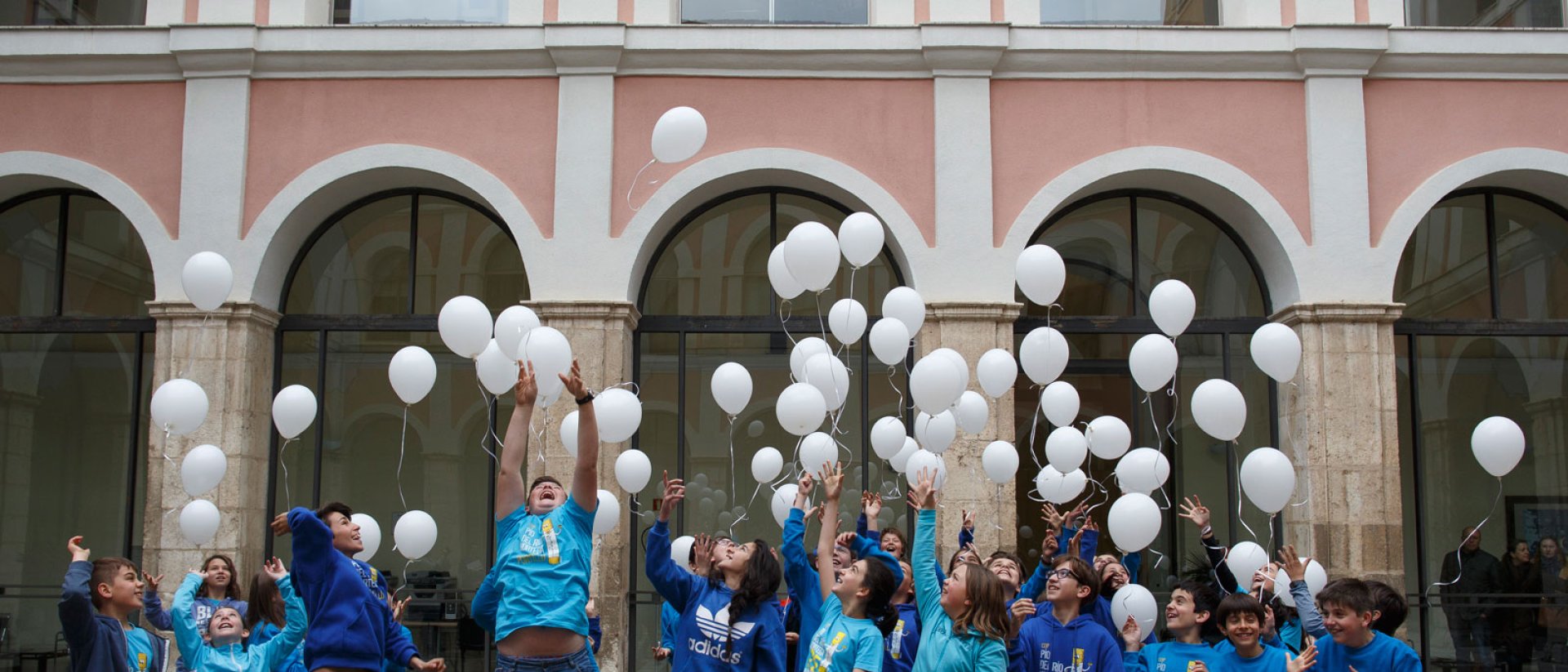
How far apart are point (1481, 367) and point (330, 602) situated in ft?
33.6

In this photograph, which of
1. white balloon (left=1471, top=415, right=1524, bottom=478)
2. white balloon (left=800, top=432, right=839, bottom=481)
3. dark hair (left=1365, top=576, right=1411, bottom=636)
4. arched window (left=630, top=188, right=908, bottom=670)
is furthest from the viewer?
arched window (left=630, top=188, right=908, bottom=670)

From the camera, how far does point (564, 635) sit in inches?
218

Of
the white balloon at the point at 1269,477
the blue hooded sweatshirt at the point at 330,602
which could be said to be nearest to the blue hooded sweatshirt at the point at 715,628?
the blue hooded sweatshirt at the point at 330,602

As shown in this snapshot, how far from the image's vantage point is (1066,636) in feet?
21.0

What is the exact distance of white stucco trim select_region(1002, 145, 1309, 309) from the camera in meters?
10.9

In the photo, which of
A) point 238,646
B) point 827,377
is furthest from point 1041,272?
point 238,646

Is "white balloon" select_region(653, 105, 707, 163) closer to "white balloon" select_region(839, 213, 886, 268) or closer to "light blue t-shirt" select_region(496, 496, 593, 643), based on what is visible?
"white balloon" select_region(839, 213, 886, 268)

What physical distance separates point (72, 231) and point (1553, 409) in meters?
13.1

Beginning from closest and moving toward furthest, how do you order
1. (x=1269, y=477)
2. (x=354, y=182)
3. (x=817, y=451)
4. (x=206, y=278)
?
(x=1269, y=477)
(x=817, y=451)
(x=206, y=278)
(x=354, y=182)

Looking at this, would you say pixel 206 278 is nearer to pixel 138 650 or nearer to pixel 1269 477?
pixel 138 650

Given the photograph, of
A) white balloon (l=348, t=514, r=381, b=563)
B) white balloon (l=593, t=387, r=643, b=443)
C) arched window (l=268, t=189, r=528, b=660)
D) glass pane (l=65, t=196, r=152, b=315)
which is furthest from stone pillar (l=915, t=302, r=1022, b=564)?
glass pane (l=65, t=196, r=152, b=315)

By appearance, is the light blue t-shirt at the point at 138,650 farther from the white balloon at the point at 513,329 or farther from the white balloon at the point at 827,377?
the white balloon at the point at 827,377

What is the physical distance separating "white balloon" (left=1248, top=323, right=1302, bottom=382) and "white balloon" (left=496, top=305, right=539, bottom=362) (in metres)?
4.26

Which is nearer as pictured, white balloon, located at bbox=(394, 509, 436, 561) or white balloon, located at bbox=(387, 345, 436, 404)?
white balloon, located at bbox=(387, 345, 436, 404)
